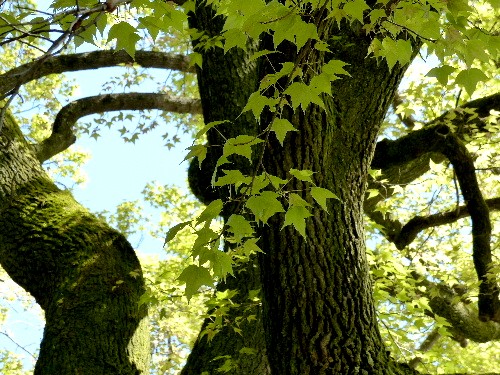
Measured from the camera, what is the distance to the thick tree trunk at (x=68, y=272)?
3.72 metres

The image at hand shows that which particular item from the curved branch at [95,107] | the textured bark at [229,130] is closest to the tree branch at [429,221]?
the textured bark at [229,130]

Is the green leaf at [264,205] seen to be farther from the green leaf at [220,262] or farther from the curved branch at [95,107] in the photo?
the curved branch at [95,107]

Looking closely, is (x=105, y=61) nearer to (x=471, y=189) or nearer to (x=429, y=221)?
(x=429, y=221)

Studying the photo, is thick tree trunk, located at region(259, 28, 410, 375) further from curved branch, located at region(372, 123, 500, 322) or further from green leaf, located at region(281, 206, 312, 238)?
curved branch, located at region(372, 123, 500, 322)

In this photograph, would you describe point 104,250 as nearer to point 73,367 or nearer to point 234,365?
point 73,367

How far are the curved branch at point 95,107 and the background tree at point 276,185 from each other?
0.07ft

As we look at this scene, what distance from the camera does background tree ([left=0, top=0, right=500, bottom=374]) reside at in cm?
220

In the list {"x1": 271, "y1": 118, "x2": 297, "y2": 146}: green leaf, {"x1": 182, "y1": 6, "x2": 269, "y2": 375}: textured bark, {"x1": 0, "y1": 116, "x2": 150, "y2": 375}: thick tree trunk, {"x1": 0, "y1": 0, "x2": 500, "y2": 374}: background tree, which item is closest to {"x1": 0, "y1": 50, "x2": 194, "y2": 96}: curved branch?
{"x1": 0, "y1": 0, "x2": 500, "y2": 374}: background tree

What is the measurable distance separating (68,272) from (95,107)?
2.70 m

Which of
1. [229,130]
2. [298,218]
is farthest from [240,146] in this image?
[229,130]

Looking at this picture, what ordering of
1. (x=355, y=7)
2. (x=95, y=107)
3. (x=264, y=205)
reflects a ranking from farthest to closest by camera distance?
(x=95, y=107), (x=264, y=205), (x=355, y=7)

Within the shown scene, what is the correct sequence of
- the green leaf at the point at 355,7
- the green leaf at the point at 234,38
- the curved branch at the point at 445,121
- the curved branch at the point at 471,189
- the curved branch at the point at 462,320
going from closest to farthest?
the green leaf at the point at 355,7 < the green leaf at the point at 234,38 < the curved branch at the point at 471,189 < the curved branch at the point at 445,121 < the curved branch at the point at 462,320

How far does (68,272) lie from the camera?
4.04 m

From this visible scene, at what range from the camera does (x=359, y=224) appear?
3027 mm
